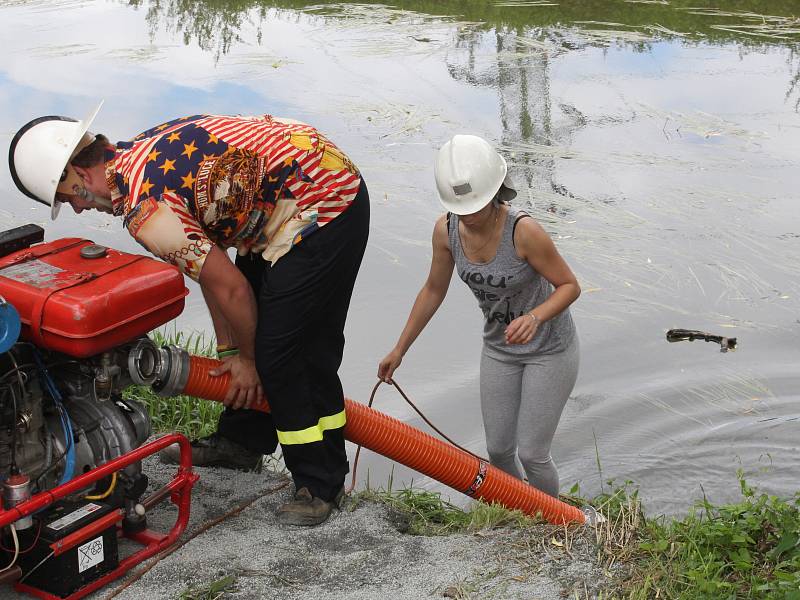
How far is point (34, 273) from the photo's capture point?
3.31 metres

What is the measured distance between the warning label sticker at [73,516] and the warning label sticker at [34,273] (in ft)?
2.35

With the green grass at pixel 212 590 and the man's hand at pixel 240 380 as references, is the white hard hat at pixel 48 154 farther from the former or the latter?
the green grass at pixel 212 590

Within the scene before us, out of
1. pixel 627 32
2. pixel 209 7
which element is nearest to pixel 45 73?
pixel 209 7

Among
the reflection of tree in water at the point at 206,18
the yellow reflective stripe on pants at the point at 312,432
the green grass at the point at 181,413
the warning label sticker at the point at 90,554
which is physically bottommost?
the green grass at the point at 181,413

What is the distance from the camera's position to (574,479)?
185 inches

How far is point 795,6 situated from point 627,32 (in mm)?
2159

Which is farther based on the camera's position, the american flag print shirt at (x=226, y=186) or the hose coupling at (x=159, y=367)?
the hose coupling at (x=159, y=367)

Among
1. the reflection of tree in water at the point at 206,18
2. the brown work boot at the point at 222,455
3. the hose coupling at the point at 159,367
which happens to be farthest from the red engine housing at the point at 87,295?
the reflection of tree in water at the point at 206,18

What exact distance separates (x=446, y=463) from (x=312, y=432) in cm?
56

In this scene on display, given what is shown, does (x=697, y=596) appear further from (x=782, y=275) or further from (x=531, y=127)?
(x=531, y=127)

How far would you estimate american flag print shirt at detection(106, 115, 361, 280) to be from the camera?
10.5 ft

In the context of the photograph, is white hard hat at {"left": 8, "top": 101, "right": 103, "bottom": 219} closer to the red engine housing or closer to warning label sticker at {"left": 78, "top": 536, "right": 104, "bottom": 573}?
the red engine housing

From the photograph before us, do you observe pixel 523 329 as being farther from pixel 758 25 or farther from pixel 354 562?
pixel 758 25

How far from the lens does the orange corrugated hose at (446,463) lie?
390 cm
